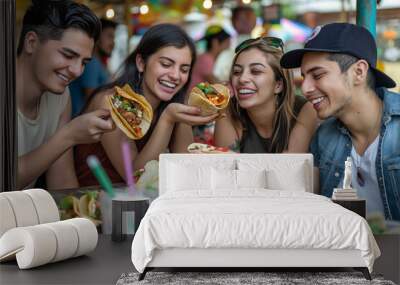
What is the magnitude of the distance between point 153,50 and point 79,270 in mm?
2798

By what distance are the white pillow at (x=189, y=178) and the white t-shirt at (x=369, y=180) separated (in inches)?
62.1

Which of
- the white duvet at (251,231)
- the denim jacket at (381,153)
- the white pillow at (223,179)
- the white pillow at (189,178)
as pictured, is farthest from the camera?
the denim jacket at (381,153)

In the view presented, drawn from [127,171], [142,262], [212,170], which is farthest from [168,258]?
[127,171]

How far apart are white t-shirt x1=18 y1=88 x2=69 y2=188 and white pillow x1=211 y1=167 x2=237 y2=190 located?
191cm

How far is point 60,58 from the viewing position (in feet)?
23.9

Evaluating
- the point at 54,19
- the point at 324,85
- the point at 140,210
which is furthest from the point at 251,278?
the point at 54,19

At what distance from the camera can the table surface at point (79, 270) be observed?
4957mm

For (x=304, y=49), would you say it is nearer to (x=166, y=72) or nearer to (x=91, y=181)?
(x=166, y=72)

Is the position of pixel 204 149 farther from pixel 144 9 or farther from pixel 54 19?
pixel 54 19

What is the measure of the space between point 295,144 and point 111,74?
2.06 metres

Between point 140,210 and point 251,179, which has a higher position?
point 251,179

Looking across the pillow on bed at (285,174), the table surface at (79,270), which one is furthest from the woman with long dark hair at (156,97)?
the table surface at (79,270)

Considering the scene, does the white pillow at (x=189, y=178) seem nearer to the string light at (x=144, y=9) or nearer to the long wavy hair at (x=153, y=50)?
the long wavy hair at (x=153, y=50)

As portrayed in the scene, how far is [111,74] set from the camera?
7301 mm
